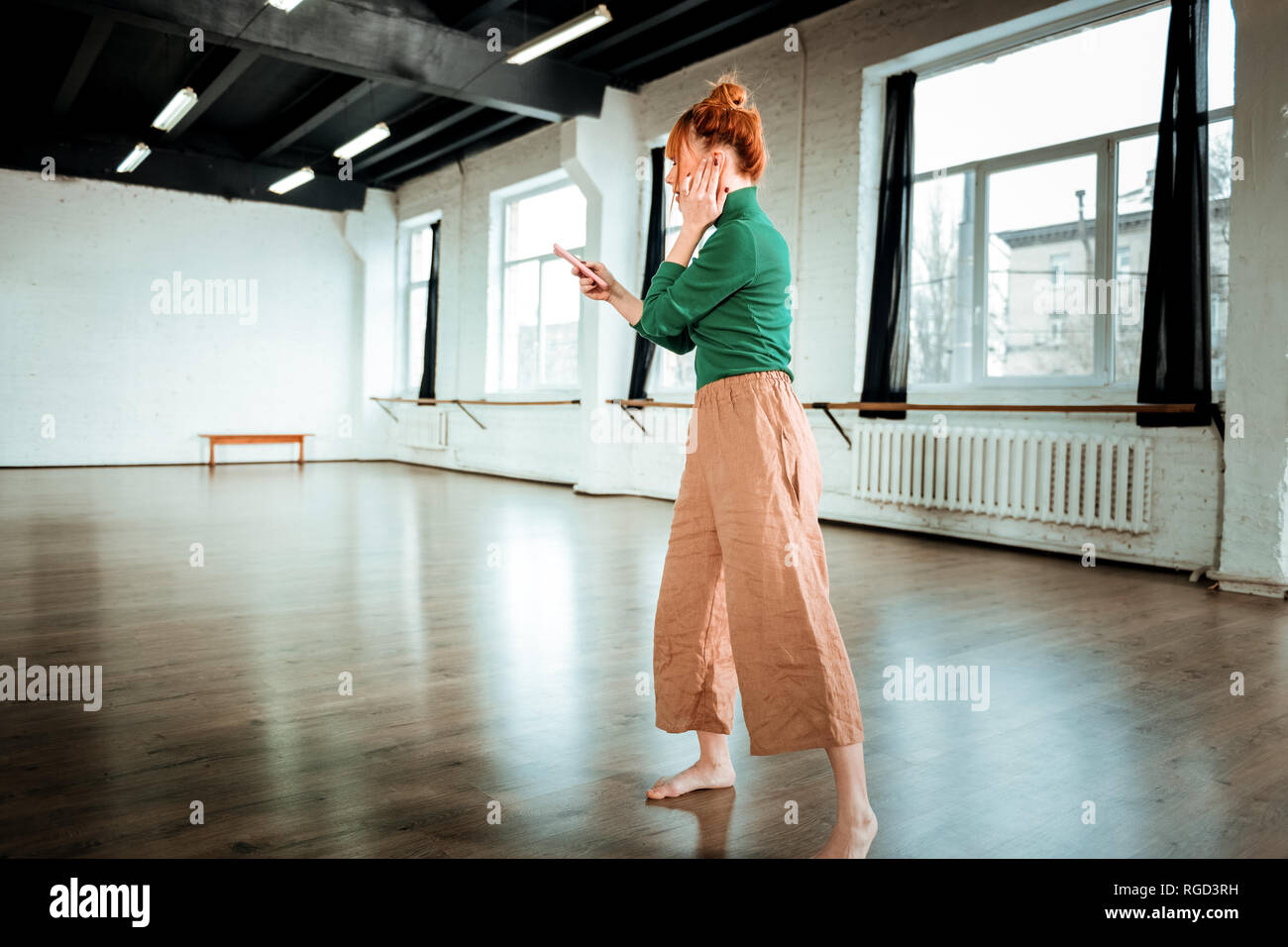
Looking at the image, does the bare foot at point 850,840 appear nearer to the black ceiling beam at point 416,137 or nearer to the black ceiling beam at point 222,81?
the black ceiling beam at point 222,81

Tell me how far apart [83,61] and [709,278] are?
8.90 meters

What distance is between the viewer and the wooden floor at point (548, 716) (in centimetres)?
179

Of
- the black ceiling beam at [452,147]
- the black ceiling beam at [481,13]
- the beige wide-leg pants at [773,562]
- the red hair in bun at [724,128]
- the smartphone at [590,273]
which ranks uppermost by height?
the black ceiling beam at [452,147]

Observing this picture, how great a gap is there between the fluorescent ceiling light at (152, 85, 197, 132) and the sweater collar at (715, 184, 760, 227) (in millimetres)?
7970

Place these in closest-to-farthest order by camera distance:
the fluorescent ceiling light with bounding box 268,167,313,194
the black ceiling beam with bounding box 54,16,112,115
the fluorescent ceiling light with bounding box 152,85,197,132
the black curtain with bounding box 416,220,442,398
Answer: the black ceiling beam with bounding box 54,16,112,115
the fluorescent ceiling light with bounding box 152,85,197,132
the fluorescent ceiling light with bounding box 268,167,313,194
the black curtain with bounding box 416,220,442,398

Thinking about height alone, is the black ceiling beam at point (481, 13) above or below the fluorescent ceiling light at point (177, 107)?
above

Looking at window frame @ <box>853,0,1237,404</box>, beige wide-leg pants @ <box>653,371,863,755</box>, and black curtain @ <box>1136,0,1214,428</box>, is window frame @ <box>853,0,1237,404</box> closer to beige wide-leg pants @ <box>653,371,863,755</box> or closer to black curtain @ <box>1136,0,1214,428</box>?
black curtain @ <box>1136,0,1214,428</box>

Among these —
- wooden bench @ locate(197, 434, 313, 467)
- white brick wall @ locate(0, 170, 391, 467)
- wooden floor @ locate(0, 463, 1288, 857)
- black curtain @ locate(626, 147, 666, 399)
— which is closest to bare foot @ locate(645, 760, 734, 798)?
wooden floor @ locate(0, 463, 1288, 857)

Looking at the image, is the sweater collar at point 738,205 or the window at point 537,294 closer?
the sweater collar at point 738,205

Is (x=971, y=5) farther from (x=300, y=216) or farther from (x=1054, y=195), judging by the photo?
(x=300, y=216)

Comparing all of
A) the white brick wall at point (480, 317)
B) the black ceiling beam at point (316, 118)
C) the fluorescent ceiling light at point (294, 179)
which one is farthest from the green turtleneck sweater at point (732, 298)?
the fluorescent ceiling light at point (294, 179)

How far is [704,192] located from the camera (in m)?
1.73

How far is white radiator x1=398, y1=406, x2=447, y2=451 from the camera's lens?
12.3 meters

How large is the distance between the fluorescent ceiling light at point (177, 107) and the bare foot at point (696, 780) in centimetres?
Answer: 823
